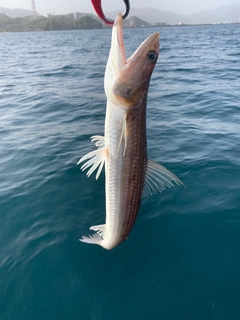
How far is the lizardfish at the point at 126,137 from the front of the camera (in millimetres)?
3225

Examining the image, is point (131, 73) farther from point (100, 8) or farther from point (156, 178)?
point (156, 178)

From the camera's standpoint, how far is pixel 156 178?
3.66 m

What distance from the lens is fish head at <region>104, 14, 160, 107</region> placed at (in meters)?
3.21

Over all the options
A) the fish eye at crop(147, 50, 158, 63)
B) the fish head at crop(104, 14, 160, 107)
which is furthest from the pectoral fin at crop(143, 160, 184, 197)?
the fish eye at crop(147, 50, 158, 63)

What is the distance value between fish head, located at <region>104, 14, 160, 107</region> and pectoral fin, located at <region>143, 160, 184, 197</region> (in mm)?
915

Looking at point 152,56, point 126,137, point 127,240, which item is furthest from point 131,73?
point 127,240

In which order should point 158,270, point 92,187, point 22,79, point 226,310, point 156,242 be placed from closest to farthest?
point 226,310, point 158,270, point 156,242, point 92,187, point 22,79

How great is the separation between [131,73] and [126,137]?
787 millimetres

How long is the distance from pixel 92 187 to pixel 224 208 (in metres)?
3.36

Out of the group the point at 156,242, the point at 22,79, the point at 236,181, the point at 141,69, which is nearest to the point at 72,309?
the point at 156,242

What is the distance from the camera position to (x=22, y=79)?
22719 mm

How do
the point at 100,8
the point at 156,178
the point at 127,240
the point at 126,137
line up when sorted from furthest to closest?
the point at 127,240, the point at 156,178, the point at 126,137, the point at 100,8

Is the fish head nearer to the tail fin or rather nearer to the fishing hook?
the fishing hook

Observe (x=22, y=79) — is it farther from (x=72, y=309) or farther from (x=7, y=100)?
(x=72, y=309)
